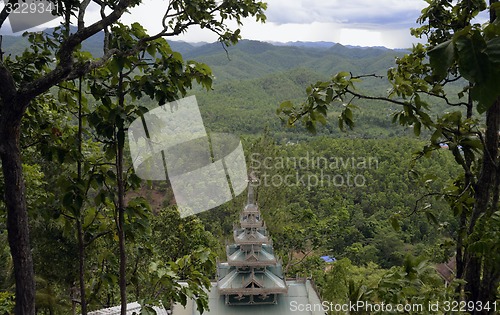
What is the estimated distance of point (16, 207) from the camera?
5.29 ft

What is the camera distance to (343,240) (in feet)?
61.9

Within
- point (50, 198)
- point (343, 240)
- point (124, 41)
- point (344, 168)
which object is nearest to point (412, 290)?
point (50, 198)

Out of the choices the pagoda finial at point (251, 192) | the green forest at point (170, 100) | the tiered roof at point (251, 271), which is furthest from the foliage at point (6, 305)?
the pagoda finial at point (251, 192)

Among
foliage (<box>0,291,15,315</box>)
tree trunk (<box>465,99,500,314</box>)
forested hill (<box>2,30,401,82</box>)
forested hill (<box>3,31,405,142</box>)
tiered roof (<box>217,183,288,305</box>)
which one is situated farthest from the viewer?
forested hill (<box>2,30,401,82</box>)

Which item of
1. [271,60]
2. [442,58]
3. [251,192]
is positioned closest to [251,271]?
[251,192]

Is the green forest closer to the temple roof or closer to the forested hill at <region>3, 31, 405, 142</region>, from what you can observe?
the temple roof

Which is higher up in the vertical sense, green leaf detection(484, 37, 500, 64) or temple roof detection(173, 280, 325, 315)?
green leaf detection(484, 37, 500, 64)

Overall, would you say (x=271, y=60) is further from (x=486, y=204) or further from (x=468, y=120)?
(x=486, y=204)

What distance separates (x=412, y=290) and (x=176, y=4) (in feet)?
5.64

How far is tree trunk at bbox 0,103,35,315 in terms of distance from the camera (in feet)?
5.16

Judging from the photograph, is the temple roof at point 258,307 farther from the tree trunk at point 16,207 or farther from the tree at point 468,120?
the tree at point 468,120

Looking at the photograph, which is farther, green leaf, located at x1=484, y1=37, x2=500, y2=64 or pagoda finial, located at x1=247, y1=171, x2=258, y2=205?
pagoda finial, located at x1=247, y1=171, x2=258, y2=205

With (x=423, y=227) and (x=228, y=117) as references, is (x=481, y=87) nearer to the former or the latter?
(x=423, y=227)

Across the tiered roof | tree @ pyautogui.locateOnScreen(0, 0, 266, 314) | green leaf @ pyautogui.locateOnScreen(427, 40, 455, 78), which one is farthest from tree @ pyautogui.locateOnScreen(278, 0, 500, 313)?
the tiered roof
